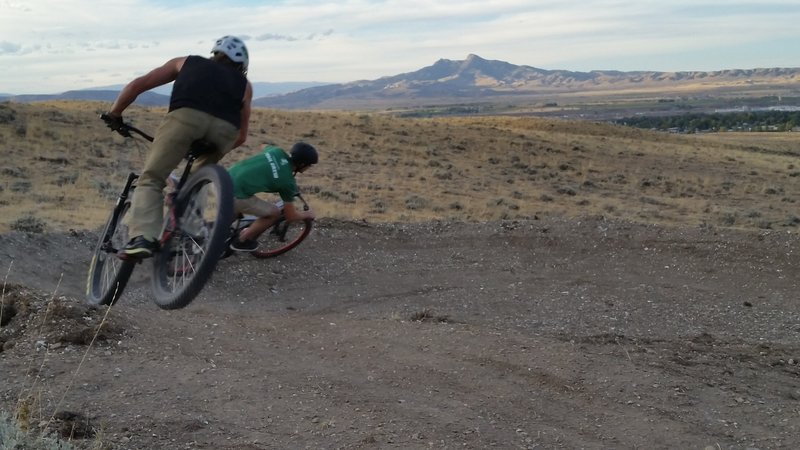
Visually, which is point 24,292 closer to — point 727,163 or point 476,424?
point 476,424

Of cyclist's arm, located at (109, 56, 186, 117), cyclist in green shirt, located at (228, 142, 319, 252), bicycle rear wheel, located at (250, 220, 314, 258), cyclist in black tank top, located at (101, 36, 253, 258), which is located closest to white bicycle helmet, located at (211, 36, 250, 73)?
cyclist in black tank top, located at (101, 36, 253, 258)

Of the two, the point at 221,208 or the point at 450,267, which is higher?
the point at 221,208

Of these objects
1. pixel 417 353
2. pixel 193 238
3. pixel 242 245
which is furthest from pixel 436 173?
pixel 193 238

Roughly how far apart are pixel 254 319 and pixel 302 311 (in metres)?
1.05

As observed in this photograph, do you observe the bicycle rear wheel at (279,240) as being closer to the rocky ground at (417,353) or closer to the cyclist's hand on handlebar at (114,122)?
the rocky ground at (417,353)

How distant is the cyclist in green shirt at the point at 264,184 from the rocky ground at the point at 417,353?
767 millimetres

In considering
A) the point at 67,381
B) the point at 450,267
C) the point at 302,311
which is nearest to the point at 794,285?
the point at 450,267

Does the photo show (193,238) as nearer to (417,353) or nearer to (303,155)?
(417,353)

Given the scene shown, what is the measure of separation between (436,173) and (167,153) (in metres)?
19.0

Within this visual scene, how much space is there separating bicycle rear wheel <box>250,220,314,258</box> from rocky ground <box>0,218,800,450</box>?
8.4 inches

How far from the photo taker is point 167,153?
5215 mm

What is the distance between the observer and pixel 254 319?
6594 mm

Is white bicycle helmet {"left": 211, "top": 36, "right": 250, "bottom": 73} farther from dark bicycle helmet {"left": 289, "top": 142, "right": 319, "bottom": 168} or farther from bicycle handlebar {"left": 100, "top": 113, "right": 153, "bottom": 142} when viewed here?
dark bicycle helmet {"left": 289, "top": 142, "right": 319, "bottom": 168}

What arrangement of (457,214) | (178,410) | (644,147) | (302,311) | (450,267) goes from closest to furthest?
(178,410), (302,311), (450,267), (457,214), (644,147)
